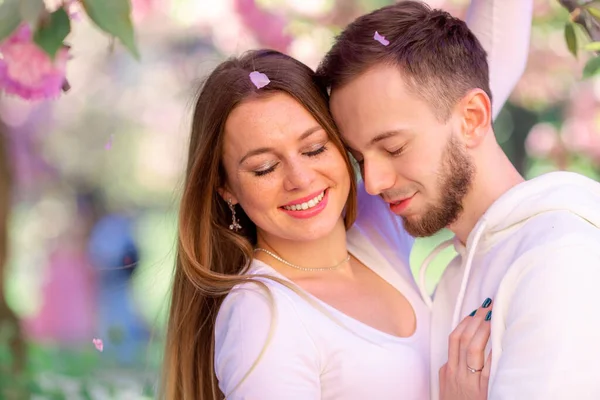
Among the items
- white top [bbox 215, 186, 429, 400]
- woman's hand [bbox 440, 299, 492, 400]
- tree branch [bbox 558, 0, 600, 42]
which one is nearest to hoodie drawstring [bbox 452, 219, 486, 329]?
woman's hand [bbox 440, 299, 492, 400]

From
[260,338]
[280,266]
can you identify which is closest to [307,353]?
[260,338]

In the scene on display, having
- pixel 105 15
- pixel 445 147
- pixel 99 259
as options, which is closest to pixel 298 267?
pixel 445 147

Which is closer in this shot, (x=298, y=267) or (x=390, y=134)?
(x=390, y=134)

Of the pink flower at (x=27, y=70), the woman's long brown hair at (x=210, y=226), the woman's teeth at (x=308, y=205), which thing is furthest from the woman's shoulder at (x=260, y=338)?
the pink flower at (x=27, y=70)

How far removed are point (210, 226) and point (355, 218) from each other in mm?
453

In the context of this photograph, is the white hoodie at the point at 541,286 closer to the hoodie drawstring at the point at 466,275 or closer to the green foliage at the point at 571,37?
the hoodie drawstring at the point at 466,275

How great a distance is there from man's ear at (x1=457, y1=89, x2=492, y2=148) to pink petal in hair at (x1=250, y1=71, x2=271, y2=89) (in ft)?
1.70

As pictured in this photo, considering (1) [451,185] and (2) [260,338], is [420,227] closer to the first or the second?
(1) [451,185]

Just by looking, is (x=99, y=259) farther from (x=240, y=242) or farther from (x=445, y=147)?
(x=445, y=147)

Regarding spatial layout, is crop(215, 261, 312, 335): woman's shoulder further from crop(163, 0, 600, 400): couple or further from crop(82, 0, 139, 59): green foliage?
crop(82, 0, 139, 59): green foliage

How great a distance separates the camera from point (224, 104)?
2396 mm

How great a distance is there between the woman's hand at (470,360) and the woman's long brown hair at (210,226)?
1.97 feet

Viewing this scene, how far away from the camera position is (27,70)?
2609 millimetres

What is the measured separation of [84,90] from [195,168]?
389cm
